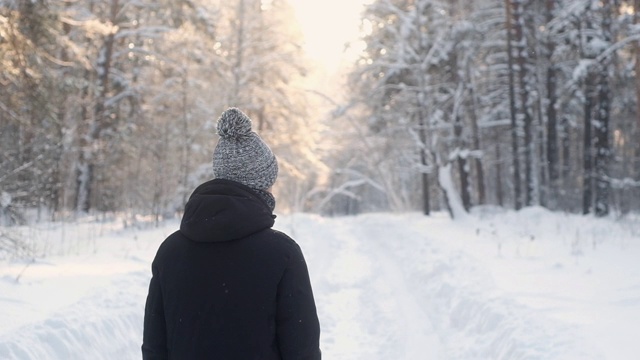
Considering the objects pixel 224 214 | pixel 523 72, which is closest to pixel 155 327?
pixel 224 214

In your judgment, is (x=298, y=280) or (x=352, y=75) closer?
(x=298, y=280)

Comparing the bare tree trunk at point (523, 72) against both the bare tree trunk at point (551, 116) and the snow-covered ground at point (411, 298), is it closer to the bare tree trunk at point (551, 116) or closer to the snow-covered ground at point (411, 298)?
the bare tree trunk at point (551, 116)

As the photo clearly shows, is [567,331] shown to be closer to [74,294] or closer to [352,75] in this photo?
[74,294]

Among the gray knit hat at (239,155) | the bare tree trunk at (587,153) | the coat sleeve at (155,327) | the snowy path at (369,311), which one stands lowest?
the snowy path at (369,311)

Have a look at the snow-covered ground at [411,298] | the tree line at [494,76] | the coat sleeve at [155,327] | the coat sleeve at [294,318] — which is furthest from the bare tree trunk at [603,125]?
the coat sleeve at [155,327]

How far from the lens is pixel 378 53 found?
25.7m

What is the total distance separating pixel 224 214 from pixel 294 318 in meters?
0.50

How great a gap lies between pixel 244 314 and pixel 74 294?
4.39 meters

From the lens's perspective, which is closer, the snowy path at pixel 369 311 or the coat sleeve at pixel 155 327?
the coat sleeve at pixel 155 327

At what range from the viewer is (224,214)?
2.18 m

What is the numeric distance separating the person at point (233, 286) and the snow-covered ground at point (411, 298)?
Answer: 249 centimetres

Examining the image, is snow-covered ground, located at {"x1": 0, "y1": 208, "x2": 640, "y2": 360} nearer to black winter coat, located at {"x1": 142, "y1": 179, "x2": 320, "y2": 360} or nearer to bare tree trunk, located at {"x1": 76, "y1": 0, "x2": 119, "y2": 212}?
black winter coat, located at {"x1": 142, "y1": 179, "x2": 320, "y2": 360}

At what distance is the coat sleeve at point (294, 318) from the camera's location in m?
2.21

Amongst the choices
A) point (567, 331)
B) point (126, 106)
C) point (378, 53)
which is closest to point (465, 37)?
point (378, 53)
